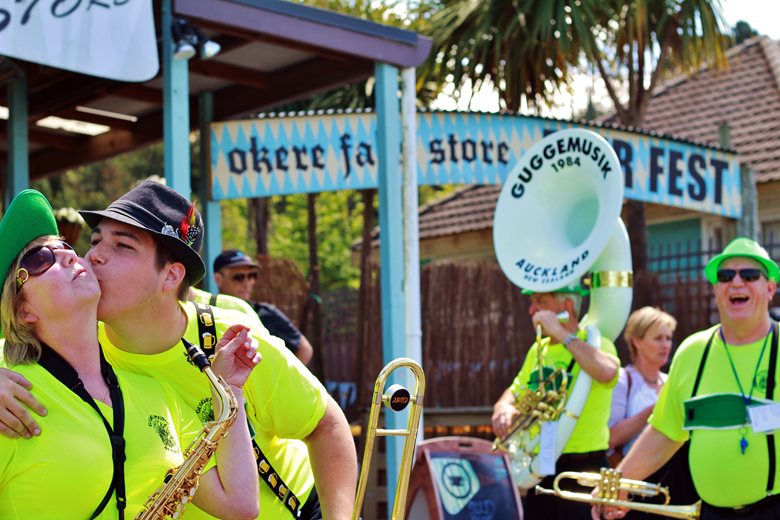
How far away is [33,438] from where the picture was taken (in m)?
2.54

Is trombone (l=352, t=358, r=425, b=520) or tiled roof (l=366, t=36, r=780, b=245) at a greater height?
tiled roof (l=366, t=36, r=780, b=245)

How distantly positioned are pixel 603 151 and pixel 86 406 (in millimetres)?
4600

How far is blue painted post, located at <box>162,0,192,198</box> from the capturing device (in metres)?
6.80

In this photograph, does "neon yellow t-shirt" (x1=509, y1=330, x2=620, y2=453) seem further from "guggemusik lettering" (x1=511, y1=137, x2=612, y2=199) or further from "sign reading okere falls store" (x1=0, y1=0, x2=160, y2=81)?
"sign reading okere falls store" (x1=0, y1=0, x2=160, y2=81)

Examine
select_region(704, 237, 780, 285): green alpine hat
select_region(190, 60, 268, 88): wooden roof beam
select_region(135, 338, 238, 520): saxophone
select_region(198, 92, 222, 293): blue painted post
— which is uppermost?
select_region(190, 60, 268, 88): wooden roof beam

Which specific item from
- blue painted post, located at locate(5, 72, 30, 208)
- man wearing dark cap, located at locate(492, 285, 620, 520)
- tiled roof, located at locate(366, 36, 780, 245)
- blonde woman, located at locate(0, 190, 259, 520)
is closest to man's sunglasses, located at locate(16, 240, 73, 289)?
blonde woman, located at locate(0, 190, 259, 520)

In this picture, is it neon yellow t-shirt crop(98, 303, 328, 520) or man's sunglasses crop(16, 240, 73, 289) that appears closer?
man's sunglasses crop(16, 240, 73, 289)

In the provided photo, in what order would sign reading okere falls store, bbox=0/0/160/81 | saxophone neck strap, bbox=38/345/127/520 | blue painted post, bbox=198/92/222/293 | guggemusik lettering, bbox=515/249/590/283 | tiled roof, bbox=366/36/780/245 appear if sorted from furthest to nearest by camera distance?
Answer: tiled roof, bbox=366/36/780/245 < blue painted post, bbox=198/92/222/293 < guggemusik lettering, bbox=515/249/590/283 < sign reading okere falls store, bbox=0/0/160/81 < saxophone neck strap, bbox=38/345/127/520

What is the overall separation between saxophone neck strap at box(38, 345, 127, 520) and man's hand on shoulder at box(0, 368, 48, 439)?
0.40ft

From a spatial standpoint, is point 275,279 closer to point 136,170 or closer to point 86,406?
point 86,406

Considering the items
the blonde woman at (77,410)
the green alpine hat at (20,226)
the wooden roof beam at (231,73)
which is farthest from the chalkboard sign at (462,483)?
the green alpine hat at (20,226)

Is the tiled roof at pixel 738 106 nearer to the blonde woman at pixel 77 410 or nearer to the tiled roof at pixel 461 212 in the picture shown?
the tiled roof at pixel 461 212

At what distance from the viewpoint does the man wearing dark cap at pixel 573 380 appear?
6.09 meters

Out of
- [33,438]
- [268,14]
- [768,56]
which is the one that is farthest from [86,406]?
[768,56]
